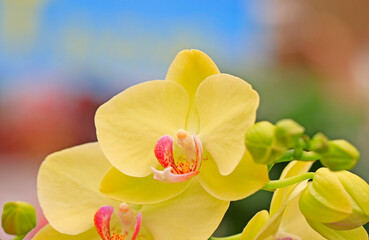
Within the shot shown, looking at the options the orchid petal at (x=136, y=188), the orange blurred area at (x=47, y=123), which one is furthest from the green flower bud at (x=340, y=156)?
the orange blurred area at (x=47, y=123)

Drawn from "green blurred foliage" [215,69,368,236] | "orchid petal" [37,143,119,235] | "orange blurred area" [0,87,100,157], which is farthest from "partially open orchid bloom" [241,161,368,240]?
"orange blurred area" [0,87,100,157]

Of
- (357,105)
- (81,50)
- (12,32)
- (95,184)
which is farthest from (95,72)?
(95,184)

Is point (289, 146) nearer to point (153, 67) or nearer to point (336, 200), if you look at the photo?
point (336, 200)

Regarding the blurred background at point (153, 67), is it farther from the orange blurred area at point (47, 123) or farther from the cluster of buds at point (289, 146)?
the cluster of buds at point (289, 146)

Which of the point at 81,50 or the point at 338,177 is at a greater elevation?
the point at 338,177

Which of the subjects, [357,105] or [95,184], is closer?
[95,184]

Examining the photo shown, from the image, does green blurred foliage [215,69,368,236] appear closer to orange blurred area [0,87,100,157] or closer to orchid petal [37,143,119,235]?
orange blurred area [0,87,100,157]

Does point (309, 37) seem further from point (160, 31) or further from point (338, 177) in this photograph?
point (338, 177)
